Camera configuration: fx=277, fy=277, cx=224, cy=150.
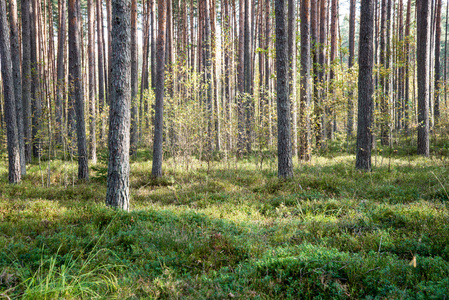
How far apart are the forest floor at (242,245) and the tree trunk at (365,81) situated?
4.79 feet

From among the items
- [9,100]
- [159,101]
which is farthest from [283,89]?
[9,100]

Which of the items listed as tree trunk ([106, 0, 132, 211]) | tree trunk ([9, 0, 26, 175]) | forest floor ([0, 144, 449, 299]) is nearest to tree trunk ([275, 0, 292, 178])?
forest floor ([0, 144, 449, 299])

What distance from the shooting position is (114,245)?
14.9 feet

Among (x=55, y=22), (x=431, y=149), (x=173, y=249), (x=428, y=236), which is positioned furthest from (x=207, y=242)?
(x=55, y=22)

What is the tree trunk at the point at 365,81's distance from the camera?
30.0 feet

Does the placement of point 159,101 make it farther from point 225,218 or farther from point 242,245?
point 242,245

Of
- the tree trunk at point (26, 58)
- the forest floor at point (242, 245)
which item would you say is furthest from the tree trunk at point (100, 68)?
the forest floor at point (242, 245)

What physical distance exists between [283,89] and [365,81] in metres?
3.10

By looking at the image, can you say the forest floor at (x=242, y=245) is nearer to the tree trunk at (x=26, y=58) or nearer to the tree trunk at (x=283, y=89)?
the tree trunk at (x=283, y=89)

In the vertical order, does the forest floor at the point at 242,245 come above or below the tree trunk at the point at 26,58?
below

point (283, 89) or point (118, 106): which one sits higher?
point (283, 89)

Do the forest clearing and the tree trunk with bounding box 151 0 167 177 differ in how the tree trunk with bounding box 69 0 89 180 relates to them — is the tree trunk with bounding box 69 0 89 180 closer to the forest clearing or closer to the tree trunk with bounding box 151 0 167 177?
the forest clearing

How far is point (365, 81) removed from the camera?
9352 mm

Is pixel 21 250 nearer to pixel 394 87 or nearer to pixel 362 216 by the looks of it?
pixel 362 216
